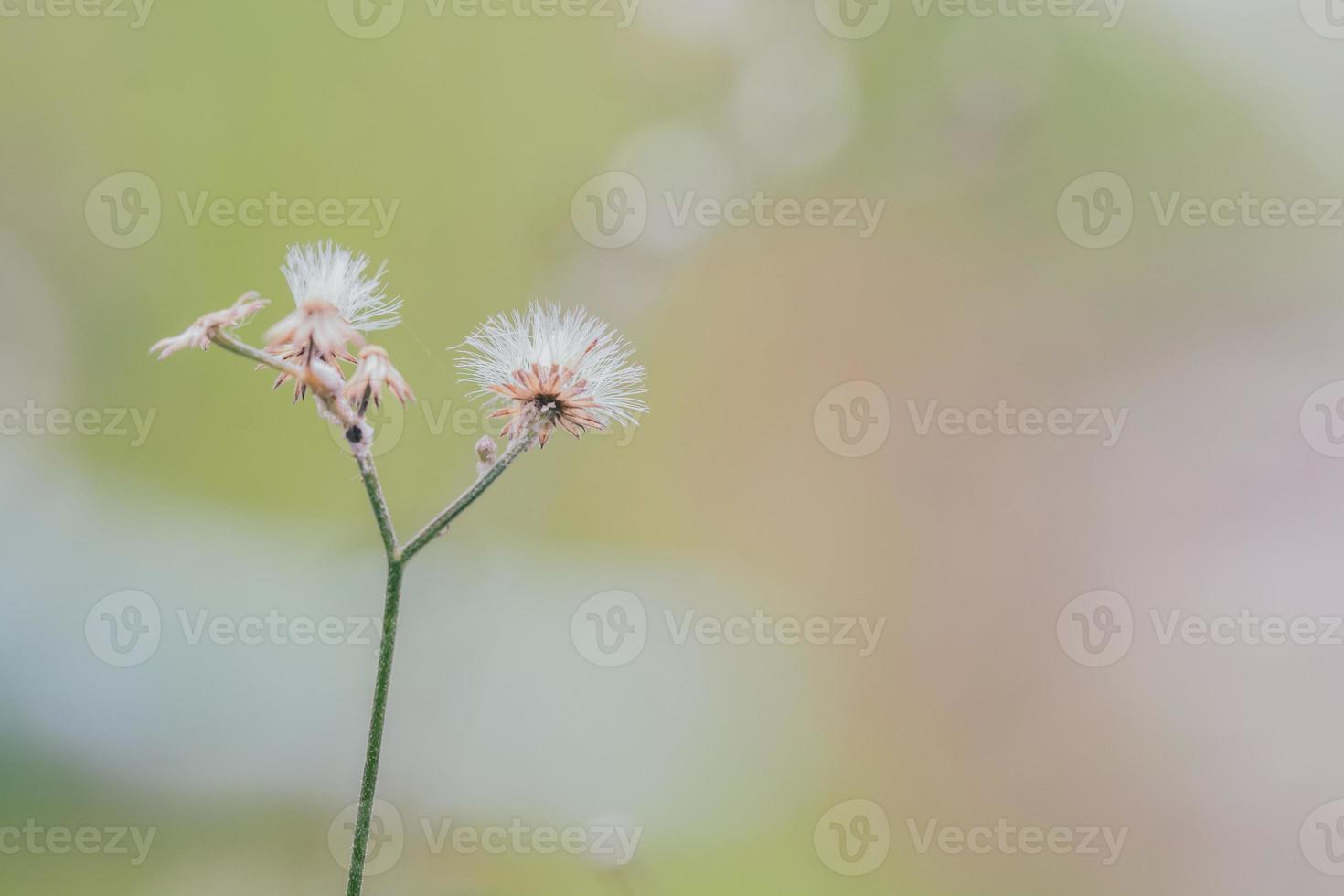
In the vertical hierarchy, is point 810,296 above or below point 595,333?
above

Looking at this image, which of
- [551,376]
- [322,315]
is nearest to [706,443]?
[551,376]

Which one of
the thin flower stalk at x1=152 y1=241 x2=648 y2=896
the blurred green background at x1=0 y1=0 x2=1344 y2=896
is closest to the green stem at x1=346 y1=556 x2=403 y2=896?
the thin flower stalk at x1=152 y1=241 x2=648 y2=896

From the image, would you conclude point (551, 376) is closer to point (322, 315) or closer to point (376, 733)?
point (322, 315)

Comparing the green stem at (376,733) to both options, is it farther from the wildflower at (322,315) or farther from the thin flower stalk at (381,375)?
the wildflower at (322,315)

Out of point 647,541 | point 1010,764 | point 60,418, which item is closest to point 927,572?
point 1010,764

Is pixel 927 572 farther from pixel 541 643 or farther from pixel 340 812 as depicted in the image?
pixel 340 812

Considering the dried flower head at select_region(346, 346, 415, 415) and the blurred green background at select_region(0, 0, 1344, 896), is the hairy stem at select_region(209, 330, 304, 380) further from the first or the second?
the blurred green background at select_region(0, 0, 1344, 896)

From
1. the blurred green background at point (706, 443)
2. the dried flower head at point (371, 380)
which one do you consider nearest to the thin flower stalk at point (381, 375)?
the dried flower head at point (371, 380)

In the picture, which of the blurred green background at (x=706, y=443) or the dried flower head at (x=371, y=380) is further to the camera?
the blurred green background at (x=706, y=443)
